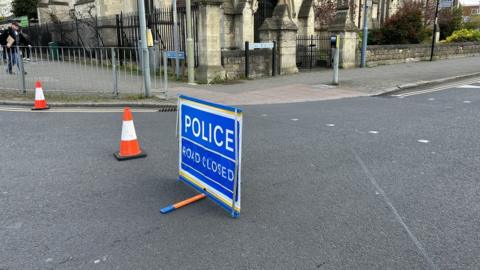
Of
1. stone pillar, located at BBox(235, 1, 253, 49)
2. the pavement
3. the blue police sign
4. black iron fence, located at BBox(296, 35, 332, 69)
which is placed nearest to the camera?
the blue police sign

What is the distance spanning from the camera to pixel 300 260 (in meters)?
3.06

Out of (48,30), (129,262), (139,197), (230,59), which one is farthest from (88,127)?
(48,30)

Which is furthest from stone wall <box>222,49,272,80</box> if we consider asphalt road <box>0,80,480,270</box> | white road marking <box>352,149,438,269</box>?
white road marking <box>352,149,438,269</box>

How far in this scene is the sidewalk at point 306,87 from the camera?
11586 mm

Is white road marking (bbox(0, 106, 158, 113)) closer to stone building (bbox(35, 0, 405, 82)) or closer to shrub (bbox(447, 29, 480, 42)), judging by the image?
stone building (bbox(35, 0, 405, 82))

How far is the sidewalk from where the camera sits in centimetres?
1159

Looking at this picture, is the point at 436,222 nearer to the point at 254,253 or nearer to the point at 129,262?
the point at 254,253

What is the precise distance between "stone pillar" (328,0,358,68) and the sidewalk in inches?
89.6

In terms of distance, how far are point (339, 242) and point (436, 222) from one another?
106 centimetres

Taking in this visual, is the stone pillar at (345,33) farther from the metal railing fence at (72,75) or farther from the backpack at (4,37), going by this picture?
the backpack at (4,37)

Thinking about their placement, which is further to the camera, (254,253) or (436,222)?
(436,222)

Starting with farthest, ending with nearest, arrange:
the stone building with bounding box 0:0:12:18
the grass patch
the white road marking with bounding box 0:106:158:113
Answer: the stone building with bounding box 0:0:12:18
the grass patch
the white road marking with bounding box 0:106:158:113

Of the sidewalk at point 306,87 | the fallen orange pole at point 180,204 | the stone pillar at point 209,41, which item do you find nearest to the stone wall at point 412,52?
the sidewalk at point 306,87

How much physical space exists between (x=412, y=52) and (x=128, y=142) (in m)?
21.8
